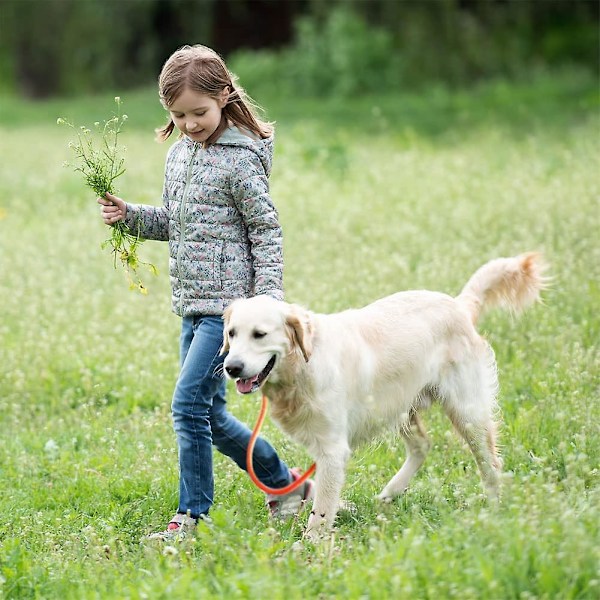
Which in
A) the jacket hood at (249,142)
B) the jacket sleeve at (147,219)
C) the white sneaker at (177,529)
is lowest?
the white sneaker at (177,529)

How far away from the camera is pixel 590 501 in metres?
4.31

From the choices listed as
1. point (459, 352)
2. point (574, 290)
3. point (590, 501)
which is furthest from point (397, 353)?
point (574, 290)

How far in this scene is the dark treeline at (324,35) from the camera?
2431cm

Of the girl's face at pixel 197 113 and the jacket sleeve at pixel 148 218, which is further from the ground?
the girl's face at pixel 197 113

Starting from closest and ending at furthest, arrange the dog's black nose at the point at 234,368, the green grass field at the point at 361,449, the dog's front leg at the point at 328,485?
the green grass field at the point at 361,449, the dog's black nose at the point at 234,368, the dog's front leg at the point at 328,485

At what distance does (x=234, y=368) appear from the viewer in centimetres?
446

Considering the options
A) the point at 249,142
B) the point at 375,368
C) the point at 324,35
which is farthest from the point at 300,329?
the point at 324,35

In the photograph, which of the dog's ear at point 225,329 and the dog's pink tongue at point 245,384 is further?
the dog's ear at point 225,329

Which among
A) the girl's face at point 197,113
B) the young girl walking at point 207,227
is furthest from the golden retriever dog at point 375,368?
the girl's face at point 197,113

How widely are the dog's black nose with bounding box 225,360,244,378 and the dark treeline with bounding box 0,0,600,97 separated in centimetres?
1954

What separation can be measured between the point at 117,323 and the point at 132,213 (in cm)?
336

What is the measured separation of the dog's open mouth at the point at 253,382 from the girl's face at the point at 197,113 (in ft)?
3.74

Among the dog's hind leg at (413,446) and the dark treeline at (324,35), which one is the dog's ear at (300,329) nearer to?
the dog's hind leg at (413,446)

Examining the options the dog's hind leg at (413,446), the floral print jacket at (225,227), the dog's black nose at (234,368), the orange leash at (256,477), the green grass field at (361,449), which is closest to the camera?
the green grass field at (361,449)
